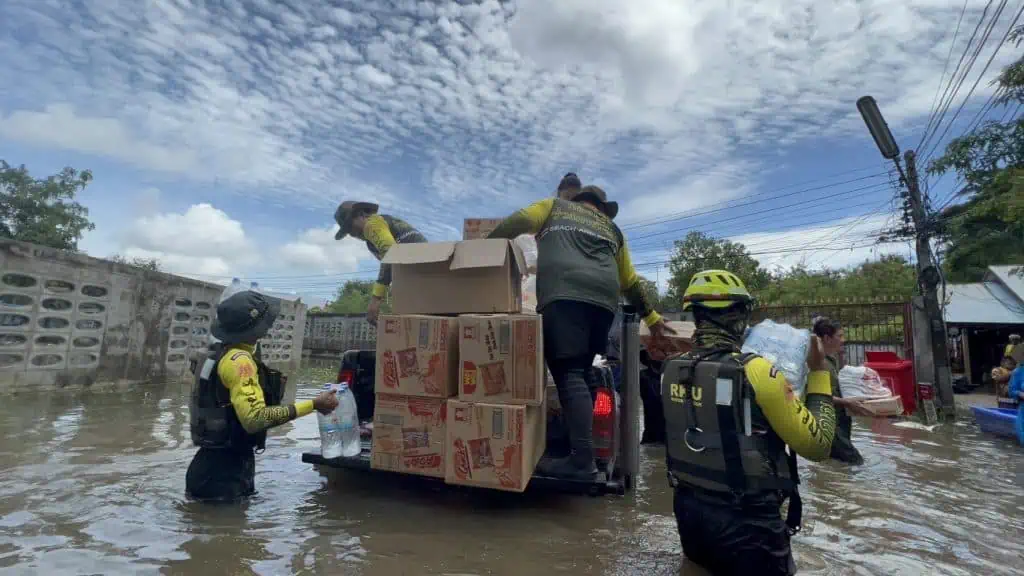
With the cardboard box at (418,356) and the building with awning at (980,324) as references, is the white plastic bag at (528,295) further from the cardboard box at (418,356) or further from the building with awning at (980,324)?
the building with awning at (980,324)

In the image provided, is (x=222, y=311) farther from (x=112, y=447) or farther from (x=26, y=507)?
(x=112, y=447)

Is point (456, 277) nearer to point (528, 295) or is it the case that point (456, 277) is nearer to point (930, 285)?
point (528, 295)

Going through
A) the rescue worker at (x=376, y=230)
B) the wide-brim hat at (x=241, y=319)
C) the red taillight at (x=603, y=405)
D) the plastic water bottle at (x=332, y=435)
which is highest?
the rescue worker at (x=376, y=230)

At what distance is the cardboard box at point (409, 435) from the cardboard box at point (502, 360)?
0.81 feet

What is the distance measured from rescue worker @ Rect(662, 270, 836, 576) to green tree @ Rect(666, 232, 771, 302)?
26782 millimetres

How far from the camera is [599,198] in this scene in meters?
3.78

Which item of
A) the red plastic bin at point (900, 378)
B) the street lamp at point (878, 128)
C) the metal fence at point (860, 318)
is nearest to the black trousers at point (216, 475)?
the red plastic bin at point (900, 378)

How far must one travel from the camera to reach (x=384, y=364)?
3.16m

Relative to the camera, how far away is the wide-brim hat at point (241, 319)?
3002 mm

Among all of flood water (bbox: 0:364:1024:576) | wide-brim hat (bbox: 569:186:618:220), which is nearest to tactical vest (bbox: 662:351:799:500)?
flood water (bbox: 0:364:1024:576)

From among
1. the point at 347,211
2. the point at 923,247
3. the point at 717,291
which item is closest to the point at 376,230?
the point at 347,211

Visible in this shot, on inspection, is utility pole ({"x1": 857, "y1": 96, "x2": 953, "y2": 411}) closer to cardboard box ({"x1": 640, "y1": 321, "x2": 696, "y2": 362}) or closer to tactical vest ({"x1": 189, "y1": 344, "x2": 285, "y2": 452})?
cardboard box ({"x1": 640, "y1": 321, "x2": 696, "y2": 362})

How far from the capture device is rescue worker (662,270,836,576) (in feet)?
6.11

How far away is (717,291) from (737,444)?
0.60 m
